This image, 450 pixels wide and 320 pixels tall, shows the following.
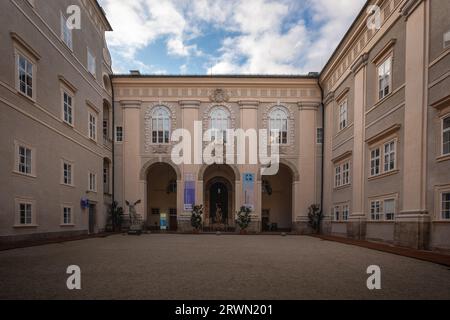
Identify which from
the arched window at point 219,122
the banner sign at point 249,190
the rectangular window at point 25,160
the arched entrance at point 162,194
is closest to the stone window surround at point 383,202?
the banner sign at point 249,190

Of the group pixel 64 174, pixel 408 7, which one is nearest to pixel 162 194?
pixel 64 174

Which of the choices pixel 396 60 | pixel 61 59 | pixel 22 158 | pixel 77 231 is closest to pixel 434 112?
pixel 396 60

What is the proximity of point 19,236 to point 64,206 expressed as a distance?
430cm

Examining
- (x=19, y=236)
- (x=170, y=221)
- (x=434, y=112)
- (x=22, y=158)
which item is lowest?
→ (x=170, y=221)

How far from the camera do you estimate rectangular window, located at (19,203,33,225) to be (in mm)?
14477

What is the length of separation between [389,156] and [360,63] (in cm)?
629

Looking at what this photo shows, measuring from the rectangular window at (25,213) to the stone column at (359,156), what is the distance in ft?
55.9

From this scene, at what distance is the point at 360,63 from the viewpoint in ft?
61.1

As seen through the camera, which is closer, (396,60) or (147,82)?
(396,60)

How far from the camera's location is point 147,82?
2709cm

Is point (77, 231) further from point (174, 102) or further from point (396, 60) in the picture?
point (396, 60)

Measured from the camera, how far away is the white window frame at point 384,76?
609 inches

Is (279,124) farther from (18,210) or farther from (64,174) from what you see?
(18,210)

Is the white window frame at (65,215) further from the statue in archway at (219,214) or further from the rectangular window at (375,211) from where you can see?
the rectangular window at (375,211)
